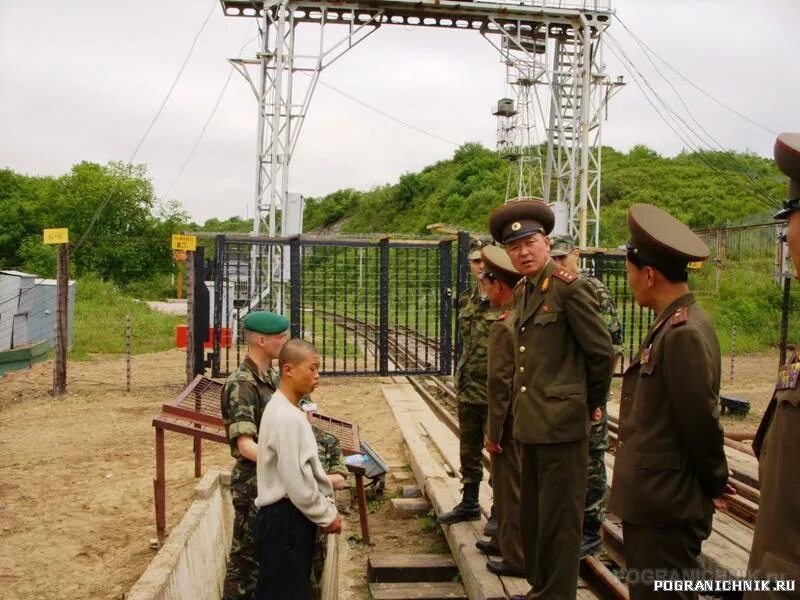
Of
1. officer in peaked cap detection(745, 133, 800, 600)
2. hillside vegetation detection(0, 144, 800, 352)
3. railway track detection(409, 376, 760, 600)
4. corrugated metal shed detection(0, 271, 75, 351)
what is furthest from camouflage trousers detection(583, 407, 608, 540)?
hillside vegetation detection(0, 144, 800, 352)

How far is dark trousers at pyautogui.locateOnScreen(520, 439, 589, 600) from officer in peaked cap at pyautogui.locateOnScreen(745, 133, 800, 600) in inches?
54.1

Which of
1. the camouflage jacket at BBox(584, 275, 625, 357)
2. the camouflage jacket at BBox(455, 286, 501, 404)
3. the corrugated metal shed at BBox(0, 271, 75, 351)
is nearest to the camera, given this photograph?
the camouflage jacket at BBox(584, 275, 625, 357)

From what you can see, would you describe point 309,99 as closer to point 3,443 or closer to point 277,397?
point 3,443

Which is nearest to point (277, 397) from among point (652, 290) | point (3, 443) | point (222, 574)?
point (652, 290)

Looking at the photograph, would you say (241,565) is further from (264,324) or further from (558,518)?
(558,518)

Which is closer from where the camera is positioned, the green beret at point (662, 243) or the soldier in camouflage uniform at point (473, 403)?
the green beret at point (662, 243)

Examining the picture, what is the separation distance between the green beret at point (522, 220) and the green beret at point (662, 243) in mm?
688

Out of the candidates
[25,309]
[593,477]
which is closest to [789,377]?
[593,477]

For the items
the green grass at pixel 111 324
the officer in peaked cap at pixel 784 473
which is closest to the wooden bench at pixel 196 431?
the officer in peaked cap at pixel 784 473

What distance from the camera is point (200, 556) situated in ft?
15.4

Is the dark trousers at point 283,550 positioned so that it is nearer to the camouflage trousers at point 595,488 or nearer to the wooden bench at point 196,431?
the wooden bench at point 196,431

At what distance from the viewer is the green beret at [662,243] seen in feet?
9.23

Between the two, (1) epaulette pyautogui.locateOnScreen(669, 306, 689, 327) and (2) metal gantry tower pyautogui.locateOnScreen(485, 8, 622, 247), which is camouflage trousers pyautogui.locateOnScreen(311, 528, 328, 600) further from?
(2) metal gantry tower pyautogui.locateOnScreen(485, 8, 622, 247)

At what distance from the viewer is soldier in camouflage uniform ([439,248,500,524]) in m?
4.79
